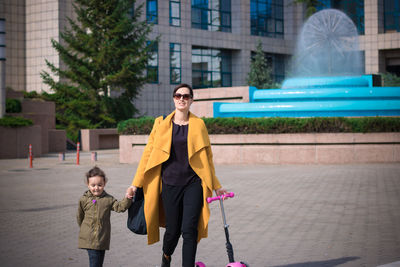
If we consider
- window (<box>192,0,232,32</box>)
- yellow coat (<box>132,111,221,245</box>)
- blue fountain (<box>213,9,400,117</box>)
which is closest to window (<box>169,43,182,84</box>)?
window (<box>192,0,232,32</box>)

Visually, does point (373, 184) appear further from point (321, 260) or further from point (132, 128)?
point (132, 128)

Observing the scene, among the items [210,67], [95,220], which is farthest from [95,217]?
[210,67]

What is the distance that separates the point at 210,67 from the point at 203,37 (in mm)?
3098

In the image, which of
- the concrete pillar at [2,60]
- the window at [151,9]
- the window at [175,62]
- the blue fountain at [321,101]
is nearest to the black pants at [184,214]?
the blue fountain at [321,101]

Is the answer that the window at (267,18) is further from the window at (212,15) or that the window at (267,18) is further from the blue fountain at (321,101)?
the blue fountain at (321,101)

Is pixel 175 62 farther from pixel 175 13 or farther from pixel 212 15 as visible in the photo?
pixel 212 15

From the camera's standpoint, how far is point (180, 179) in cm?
462

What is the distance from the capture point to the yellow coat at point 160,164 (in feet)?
15.2

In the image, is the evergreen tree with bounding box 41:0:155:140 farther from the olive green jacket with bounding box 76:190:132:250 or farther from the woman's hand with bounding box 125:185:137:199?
the olive green jacket with bounding box 76:190:132:250

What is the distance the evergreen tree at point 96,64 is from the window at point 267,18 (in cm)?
1864

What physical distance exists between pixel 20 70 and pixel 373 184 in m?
36.3

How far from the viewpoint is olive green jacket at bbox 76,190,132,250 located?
4.36 m

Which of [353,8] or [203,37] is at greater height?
[353,8]

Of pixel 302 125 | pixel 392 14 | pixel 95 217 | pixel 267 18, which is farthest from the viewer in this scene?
pixel 267 18
